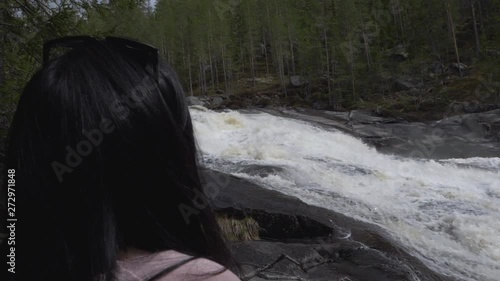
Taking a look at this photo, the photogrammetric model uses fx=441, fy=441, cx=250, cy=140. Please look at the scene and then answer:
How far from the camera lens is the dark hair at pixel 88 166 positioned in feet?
2.86

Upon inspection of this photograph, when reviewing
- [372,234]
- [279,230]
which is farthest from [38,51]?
[372,234]

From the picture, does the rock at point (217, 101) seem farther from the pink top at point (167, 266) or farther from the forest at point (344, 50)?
the pink top at point (167, 266)

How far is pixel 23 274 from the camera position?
89 centimetres

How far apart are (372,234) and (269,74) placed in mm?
42362

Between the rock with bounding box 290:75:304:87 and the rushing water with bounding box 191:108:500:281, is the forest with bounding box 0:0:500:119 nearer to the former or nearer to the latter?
the rock with bounding box 290:75:304:87

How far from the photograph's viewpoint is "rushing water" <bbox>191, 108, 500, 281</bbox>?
760 cm

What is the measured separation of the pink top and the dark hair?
0.10 feet

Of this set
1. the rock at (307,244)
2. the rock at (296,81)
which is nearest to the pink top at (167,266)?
the rock at (307,244)

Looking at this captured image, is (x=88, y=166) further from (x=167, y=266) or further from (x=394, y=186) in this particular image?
(x=394, y=186)

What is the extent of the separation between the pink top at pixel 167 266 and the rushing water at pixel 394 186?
2.81 metres

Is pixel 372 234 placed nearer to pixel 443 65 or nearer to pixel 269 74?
pixel 443 65

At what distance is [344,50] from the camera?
40344 mm

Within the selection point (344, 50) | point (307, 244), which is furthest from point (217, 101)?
point (307, 244)

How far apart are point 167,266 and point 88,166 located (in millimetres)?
254
